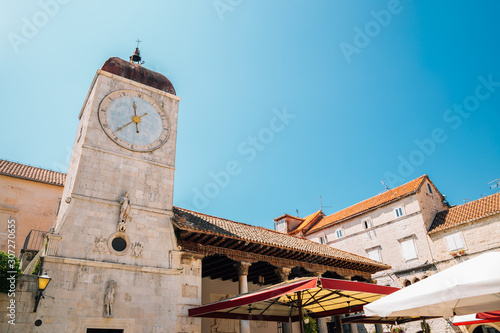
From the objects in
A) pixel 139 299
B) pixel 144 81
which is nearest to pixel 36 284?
pixel 139 299

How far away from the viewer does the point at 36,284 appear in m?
9.34

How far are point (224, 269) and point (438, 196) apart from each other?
Result: 2115cm

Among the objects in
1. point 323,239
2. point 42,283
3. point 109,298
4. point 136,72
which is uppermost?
point 136,72

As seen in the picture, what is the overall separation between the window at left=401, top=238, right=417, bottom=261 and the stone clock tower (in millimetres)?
18898

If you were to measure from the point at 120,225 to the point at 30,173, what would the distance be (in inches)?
504

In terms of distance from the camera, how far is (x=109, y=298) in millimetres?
10070

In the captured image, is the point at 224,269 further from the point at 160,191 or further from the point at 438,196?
the point at 438,196

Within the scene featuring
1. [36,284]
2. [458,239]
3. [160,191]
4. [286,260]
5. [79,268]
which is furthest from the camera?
[458,239]

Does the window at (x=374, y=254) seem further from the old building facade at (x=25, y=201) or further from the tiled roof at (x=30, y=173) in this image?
the tiled roof at (x=30, y=173)

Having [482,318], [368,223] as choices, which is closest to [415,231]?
[368,223]

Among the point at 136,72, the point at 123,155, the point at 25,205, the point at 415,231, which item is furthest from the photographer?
the point at 415,231

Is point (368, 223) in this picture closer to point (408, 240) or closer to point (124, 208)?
Result: point (408, 240)

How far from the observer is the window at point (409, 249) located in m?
24.7

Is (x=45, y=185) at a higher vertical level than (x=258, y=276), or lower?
higher
